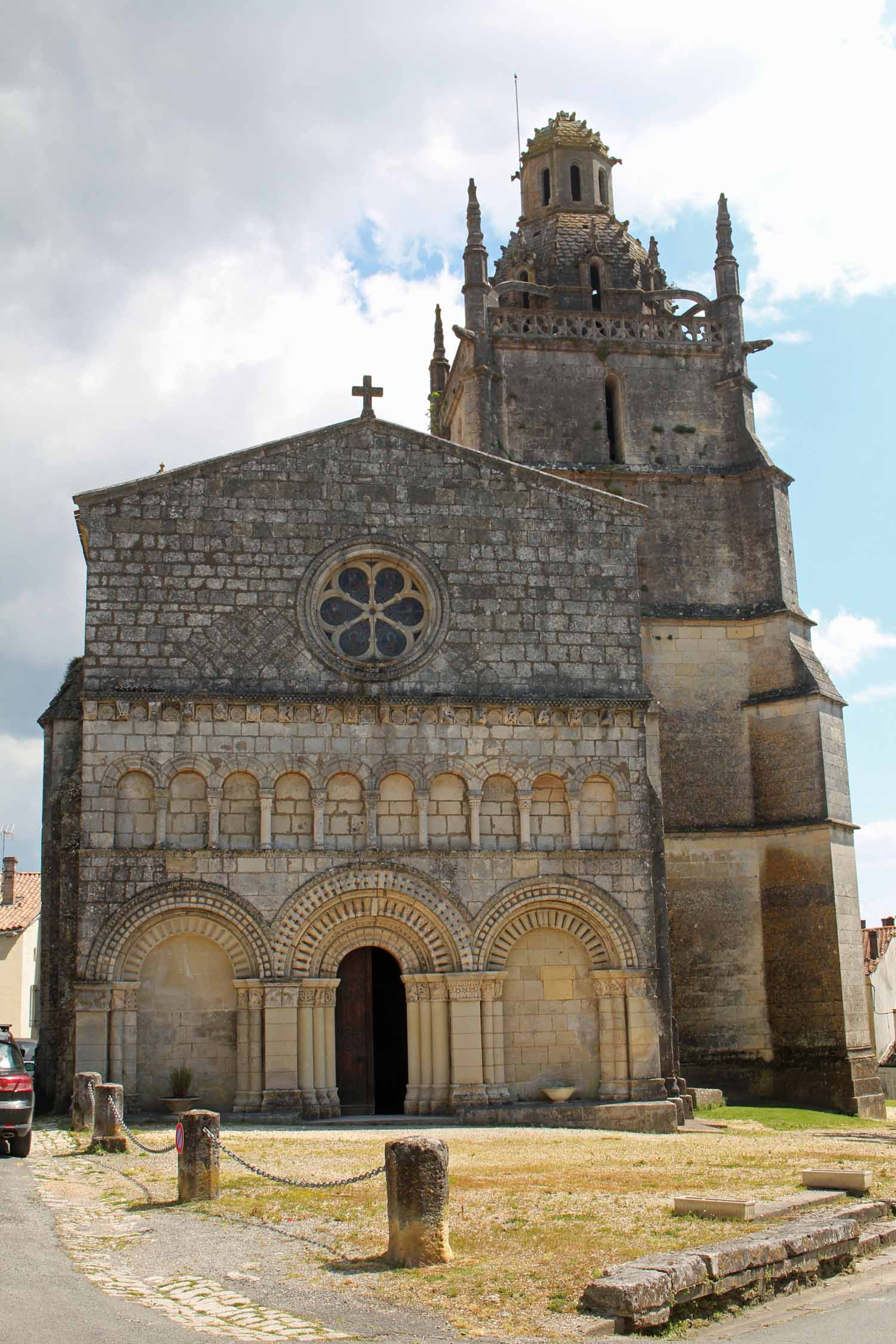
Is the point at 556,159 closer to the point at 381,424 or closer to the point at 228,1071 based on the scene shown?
the point at 381,424

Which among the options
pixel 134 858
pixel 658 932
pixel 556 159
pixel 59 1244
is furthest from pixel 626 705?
pixel 556 159

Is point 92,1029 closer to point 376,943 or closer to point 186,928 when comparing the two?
point 186,928

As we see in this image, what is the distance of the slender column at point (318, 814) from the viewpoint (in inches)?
798

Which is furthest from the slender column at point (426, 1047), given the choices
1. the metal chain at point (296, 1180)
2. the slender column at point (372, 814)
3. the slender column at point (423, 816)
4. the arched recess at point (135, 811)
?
the metal chain at point (296, 1180)

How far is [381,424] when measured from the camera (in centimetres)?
2200

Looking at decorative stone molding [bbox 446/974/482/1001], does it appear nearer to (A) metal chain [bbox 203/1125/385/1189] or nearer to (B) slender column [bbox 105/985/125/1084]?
(B) slender column [bbox 105/985/125/1084]

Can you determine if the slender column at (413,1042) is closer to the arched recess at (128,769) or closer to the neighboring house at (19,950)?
the arched recess at (128,769)

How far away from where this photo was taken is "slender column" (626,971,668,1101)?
2038 cm

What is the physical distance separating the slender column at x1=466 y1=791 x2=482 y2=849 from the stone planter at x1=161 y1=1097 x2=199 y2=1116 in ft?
17.2

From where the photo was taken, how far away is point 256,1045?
1964 cm

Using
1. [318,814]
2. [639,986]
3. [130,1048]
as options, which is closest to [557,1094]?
[639,986]

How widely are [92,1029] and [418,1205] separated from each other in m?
11.0

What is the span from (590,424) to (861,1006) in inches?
475

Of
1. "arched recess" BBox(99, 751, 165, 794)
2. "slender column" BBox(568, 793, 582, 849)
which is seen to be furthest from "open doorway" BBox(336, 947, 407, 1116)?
"arched recess" BBox(99, 751, 165, 794)
